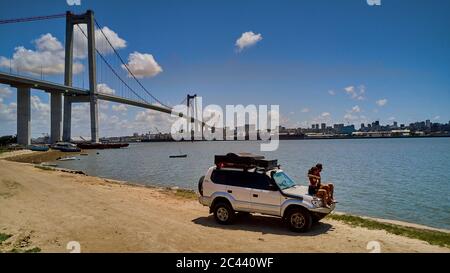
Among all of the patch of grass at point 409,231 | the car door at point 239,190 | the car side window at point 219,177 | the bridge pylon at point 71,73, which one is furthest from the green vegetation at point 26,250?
the bridge pylon at point 71,73

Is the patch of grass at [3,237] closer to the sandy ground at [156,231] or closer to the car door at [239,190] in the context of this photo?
the sandy ground at [156,231]

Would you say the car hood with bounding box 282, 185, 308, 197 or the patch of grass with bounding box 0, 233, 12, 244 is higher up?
the car hood with bounding box 282, 185, 308, 197

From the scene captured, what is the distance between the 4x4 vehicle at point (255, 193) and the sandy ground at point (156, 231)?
0.48 metres

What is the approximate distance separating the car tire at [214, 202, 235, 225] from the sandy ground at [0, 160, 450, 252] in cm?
27

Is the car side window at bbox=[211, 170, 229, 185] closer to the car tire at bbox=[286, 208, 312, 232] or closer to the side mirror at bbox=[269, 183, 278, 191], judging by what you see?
the side mirror at bbox=[269, 183, 278, 191]

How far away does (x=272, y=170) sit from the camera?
35.6 ft

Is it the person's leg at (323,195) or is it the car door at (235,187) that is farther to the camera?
the car door at (235,187)

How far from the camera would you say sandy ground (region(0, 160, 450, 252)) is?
8.55 meters

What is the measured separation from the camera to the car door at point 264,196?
10273 mm

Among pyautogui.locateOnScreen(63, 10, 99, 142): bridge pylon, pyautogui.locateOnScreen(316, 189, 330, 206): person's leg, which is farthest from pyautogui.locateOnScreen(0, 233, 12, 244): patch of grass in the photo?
pyautogui.locateOnScreen(63, 10, 99, 142): bridge pylon

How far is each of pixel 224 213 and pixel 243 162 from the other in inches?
66.0
